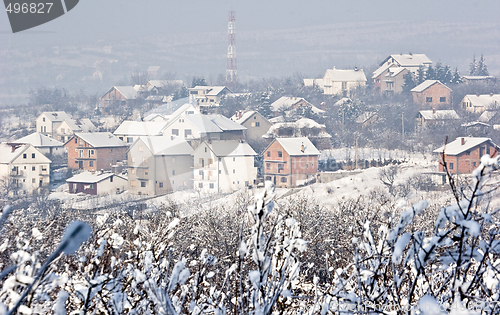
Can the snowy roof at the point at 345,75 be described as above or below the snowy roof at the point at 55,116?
above

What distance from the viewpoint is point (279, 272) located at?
5.78ft

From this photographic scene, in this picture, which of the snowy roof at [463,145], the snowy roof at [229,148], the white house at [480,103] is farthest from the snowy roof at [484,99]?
the snowy roof at [229,148]

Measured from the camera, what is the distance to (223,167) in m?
25.7

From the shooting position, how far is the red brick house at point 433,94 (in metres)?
41.1

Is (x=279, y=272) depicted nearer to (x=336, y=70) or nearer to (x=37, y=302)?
(x=37, y=302)

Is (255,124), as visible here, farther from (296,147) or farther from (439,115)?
(439,115)

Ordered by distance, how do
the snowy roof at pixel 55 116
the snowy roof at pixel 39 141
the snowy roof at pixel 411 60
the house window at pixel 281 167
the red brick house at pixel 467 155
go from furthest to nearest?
the snowy roof at pixel 411 60 → the snowy roof at pixel 55 116 → the snowy roof at pixel 39 141 → the house window at pixel 281 167 → the red brick house at pixel 467 155

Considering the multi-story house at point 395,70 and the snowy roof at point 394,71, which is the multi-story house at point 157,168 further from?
the snowy roof at point 394,71

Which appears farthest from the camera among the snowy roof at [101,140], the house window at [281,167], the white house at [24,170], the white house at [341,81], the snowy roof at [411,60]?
the snowy roof at [411,60]

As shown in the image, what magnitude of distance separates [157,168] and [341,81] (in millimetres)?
28398

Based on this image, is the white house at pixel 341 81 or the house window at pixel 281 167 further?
the white house at pixel 341 81

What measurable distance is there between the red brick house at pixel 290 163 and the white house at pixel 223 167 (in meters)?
0.97

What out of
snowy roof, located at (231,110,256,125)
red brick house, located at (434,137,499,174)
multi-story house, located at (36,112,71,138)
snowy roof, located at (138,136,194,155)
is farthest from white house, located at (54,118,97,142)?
red brick house, located at (434,137,499,174)

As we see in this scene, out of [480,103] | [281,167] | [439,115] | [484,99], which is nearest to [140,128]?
[281,167]
